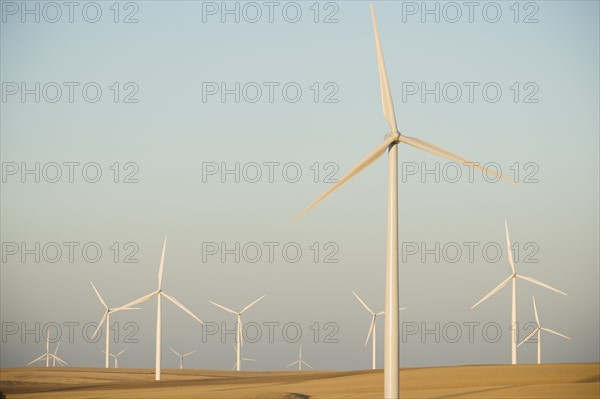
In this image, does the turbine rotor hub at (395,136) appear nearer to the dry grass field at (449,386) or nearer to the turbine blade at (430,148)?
the turbine blade at (430,148)

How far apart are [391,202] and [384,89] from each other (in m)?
5.99

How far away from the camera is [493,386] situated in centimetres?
6481

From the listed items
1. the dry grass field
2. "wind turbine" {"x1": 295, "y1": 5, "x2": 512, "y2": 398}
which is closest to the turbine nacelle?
"wind turbine" {"x1": 295, "y1": 5, "x2": 512, "y2": 398}

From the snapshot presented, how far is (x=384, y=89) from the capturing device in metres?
39.4

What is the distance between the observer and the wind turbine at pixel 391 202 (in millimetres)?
34500

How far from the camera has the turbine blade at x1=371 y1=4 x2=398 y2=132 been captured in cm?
3822

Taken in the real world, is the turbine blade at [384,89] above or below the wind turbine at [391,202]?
above

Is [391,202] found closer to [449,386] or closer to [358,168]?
[358,168]

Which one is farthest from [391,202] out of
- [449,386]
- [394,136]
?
[449,386]

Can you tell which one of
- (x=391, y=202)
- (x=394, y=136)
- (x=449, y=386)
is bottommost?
(x=449, y=386)

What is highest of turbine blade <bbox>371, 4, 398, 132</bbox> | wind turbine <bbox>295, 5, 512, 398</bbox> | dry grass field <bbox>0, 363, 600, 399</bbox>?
turbine blade <bbox>371, 4, 398, 132</bbox>

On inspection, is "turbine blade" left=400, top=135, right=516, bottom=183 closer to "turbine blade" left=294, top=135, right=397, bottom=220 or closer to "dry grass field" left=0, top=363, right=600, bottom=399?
"turbine blade" left=294, top=135, right=397, bottom=220

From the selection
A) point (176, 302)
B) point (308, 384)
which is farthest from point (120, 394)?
point (308, 384)

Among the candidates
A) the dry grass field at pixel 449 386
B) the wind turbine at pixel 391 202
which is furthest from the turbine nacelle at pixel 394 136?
the dry grass field at pixel 449 386
